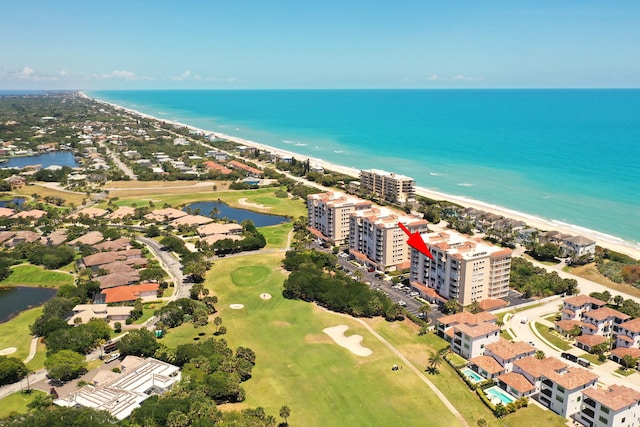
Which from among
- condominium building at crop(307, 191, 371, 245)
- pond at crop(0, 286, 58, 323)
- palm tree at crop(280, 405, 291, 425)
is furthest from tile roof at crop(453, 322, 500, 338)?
pond at crop(0, 286, 58, 323)

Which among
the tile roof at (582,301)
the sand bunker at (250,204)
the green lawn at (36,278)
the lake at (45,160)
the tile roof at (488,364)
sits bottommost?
the green lawn at (36,278)

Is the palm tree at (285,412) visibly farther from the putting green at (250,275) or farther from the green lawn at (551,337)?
the green lawn at (551,337)

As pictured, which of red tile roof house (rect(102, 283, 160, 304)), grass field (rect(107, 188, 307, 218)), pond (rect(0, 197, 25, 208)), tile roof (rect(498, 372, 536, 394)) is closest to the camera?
tile roof (rect(498, 372, 536, 394))

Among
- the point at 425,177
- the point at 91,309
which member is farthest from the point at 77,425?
A: the point at 425,177

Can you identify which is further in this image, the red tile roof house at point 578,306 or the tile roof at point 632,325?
the red tile roof house at point 578,306

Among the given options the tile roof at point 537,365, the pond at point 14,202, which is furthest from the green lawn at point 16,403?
the pond at point 14,202

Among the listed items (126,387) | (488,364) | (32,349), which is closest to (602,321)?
(488,364)

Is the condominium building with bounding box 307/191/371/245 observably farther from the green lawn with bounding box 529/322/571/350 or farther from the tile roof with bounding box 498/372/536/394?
the tile roof with bounding box 498/372/536/394
